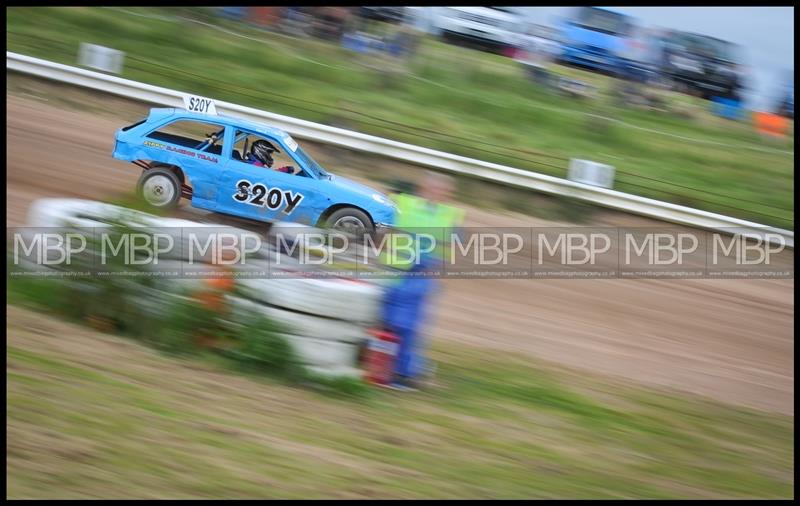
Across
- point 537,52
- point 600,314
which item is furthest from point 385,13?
point 600,314

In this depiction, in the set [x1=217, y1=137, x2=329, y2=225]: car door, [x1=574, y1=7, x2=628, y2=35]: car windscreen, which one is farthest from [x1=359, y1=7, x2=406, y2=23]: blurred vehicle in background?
[x1=217, y1=137, x2=329, y2=225]: car door

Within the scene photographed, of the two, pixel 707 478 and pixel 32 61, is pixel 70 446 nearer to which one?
pixel 707 478

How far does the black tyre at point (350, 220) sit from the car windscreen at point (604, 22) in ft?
28.4

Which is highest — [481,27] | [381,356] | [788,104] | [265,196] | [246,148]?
[481,27]

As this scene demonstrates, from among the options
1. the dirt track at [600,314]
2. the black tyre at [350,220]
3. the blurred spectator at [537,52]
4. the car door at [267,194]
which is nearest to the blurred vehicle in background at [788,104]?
the blurred spectator at [537,52]

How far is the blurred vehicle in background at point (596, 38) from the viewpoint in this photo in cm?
1537

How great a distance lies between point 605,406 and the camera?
6.44 metres

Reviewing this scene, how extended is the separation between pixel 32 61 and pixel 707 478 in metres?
10.1

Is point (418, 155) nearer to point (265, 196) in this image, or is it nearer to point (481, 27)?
point (265, 196)

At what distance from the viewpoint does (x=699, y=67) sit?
15.4 meters

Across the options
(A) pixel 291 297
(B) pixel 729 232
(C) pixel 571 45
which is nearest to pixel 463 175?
(B) pixel 729 232

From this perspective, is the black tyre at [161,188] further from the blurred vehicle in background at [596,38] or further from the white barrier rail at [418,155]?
the blurred vehicle in background at [596,38]

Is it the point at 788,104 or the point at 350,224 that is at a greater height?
the point at 788,104

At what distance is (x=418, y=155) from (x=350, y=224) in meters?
3.08
